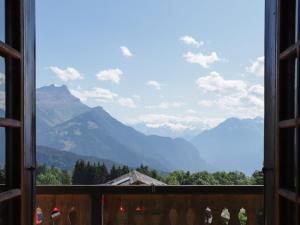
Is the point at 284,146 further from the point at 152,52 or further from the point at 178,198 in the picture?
the point at 152,52

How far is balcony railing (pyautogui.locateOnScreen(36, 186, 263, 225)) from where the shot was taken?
251 centimetres

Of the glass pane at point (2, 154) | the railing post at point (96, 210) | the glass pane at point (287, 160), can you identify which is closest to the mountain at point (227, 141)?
the railing post at point (96, 210)

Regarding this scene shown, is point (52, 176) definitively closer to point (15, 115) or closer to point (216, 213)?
point (216, 213)

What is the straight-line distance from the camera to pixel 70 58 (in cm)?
877

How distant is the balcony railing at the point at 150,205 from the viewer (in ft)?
8.23

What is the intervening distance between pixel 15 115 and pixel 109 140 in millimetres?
4935

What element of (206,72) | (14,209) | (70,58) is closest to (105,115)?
(70,58)

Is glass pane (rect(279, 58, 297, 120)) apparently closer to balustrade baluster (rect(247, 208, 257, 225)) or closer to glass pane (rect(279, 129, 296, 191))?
glass pane (rect(279, 129, 296, 191))

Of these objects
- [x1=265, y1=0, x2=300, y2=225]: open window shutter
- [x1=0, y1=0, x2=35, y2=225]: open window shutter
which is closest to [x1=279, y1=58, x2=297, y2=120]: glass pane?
[x1=265, y1=0, x2=300, y2=225]: open window shutter

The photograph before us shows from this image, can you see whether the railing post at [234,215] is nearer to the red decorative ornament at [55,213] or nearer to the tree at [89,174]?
the tree at [89,174]

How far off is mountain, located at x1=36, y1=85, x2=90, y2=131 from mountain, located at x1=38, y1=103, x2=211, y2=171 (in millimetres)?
105

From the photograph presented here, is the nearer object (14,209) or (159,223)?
(14,209)

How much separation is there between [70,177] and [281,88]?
2.09 m

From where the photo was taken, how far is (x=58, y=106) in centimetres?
625
